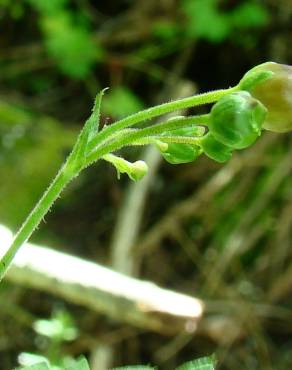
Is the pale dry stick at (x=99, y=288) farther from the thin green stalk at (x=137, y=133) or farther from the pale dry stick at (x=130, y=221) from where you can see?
the thin green stalk at (x=137, y=133)

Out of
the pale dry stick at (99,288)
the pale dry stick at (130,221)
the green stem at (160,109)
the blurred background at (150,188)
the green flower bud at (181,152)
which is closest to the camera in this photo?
the green stem at (160,109)

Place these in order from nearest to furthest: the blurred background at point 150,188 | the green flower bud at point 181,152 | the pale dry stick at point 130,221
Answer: the green flower bud at point 181,152 < the blurred background at point 150,188 < the pale dry stick at point 130,221

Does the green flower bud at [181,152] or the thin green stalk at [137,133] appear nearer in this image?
the thin green stalk at [137,133]

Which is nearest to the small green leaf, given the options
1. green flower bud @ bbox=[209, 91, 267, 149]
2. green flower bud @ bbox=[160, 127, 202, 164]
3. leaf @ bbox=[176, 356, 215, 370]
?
green flower bud @ bbox=[160, 127, 202, 164]

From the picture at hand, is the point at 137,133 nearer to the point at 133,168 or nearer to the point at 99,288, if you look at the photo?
the point at 133,168

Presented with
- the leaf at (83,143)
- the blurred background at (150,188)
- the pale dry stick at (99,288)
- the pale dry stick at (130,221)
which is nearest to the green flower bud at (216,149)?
the leaf at (83,143)

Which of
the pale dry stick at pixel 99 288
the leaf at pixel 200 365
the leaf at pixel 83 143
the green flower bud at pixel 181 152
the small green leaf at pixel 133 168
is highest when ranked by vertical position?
the pale dry stick at pixel 99 288

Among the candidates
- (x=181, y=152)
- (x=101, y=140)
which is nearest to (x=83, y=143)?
(x=101, y=140)
